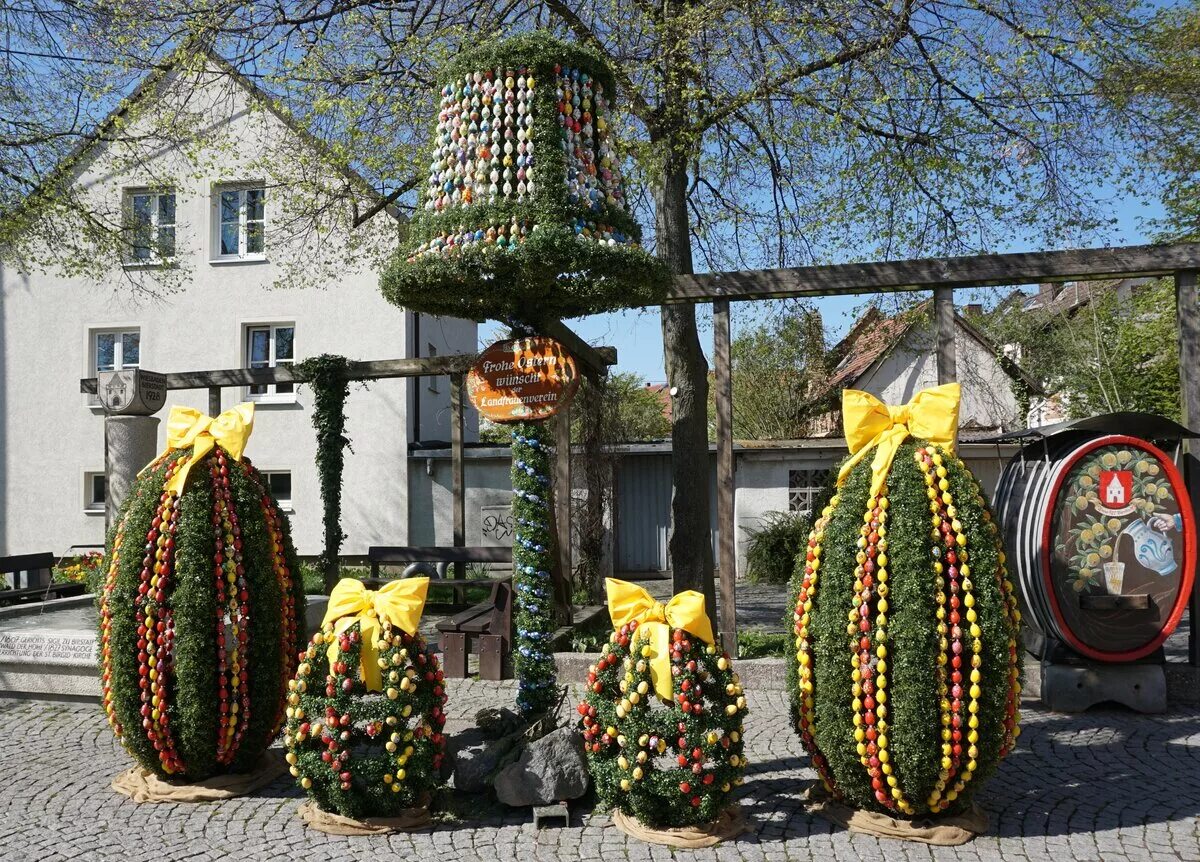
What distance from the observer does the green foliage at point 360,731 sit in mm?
3943

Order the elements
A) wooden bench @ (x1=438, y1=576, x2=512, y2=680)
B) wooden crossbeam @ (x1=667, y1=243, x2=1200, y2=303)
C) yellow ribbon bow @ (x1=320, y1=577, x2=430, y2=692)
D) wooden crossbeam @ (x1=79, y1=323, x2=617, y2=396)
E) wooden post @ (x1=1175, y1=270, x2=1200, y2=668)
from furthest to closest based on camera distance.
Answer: wooden crossbeam @ (x1=79, y1=323, x2=617, y2=396), wooden bench @ (x1=438, y1=576, x2=512, y2=680), wooden crossbeam @ (x1=667, y1=243, x2=1200, y2=303), wooden post @ (x1=1175, y1=270, x2=1200, y2=668), yellow ribbon bow @ (x1=320, y1=577, x2=430, y2=692)

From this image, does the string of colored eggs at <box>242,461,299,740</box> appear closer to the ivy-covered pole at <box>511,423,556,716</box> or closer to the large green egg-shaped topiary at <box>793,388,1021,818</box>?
the ivy-covered pole at <box>511,423,556,716</box>

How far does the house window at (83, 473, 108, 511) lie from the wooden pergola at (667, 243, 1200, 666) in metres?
15.5

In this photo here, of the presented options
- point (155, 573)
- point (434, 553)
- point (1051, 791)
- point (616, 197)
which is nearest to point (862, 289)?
point (616, 197)

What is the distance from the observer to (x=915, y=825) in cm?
383

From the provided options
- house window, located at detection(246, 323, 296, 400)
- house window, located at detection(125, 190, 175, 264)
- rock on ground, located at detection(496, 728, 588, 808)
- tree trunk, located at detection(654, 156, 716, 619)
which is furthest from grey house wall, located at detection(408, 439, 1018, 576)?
rock on ground, located at detection(496, 728, 588, 808)

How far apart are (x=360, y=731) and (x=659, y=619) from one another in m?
1.41

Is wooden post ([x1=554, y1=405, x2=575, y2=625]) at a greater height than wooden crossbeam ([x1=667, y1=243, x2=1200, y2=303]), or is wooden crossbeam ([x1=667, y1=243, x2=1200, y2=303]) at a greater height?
wooden crossbeam ([x1=667, y1=243, x2=1200, y2=303])

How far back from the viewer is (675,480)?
8617 millimetres

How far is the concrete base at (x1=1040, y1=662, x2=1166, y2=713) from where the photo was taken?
571cm

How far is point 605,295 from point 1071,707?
13.1 feet

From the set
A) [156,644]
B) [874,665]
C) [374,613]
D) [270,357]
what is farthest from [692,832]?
[270,357]

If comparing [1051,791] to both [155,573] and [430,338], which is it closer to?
[155,573]

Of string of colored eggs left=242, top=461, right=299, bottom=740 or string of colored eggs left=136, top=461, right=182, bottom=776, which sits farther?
string of colored eggs left=242, top=461, right=299, bottom=740
